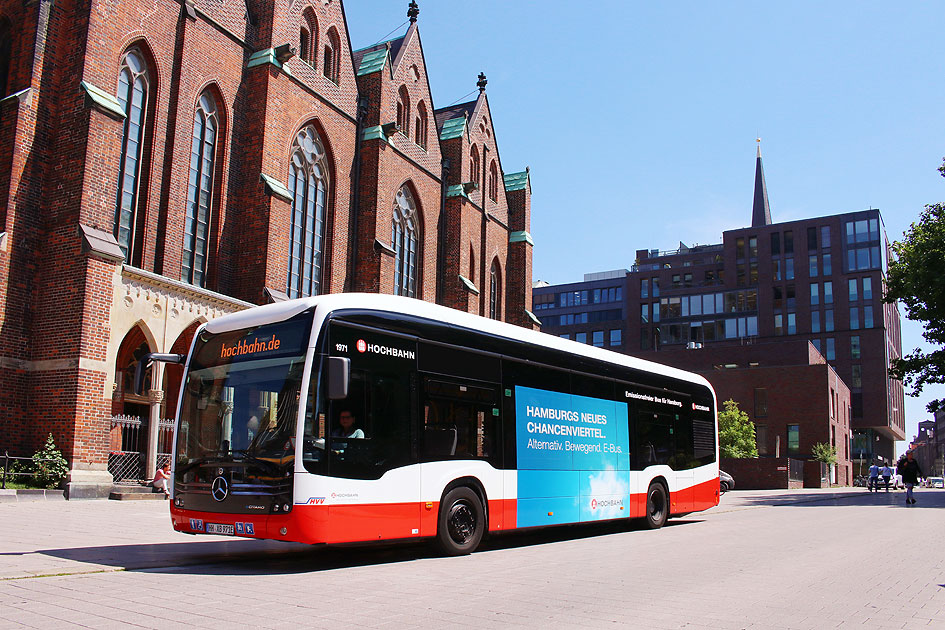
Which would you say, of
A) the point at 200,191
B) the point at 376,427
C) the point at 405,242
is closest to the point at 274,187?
the point at 200,191

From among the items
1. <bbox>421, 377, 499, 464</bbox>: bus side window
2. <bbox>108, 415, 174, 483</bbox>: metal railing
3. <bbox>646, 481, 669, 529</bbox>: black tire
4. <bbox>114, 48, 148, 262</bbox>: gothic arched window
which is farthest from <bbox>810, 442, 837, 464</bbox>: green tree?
<bbox>421, 377, 499, 464</bbox>: bus side window

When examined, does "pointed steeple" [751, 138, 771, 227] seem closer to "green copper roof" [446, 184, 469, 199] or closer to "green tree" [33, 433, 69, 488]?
"green copper roof" [446, 184, 469, 199]

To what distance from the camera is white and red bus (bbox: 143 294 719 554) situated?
26.6ft

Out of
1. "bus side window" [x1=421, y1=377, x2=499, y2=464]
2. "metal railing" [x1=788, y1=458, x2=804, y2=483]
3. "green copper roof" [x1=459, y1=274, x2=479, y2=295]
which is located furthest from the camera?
"metal railing" [x1=788, y1=458, x2=804, y2=483]

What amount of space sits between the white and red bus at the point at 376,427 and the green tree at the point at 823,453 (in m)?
47.9

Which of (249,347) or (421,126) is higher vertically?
(421,126)

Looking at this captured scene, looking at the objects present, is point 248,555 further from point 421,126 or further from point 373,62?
point 421,126

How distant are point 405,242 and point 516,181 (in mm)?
11469

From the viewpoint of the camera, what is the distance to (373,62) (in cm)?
2977

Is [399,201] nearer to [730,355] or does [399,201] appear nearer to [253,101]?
[253,101]

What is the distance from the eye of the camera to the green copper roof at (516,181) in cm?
4062

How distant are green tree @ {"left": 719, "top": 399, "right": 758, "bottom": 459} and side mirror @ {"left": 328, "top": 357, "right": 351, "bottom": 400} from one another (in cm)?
4437

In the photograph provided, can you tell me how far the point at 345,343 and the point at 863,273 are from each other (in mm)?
75047

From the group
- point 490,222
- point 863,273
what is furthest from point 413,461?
point 863,273
